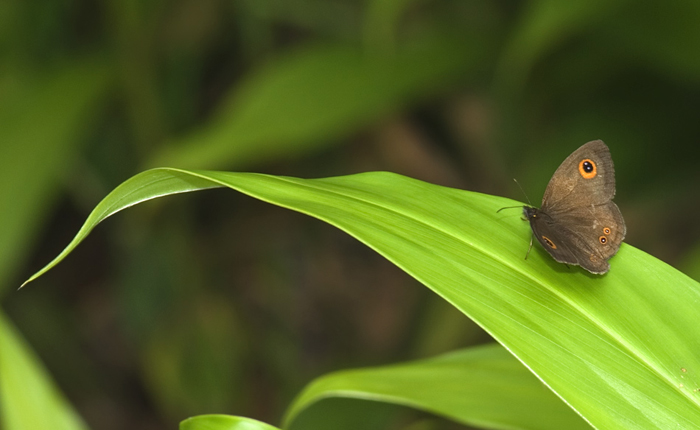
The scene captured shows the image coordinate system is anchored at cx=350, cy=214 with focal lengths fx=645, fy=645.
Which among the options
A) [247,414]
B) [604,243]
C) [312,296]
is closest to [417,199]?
[604,243]

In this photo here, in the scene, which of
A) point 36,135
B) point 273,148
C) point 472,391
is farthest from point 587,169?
point 36,135

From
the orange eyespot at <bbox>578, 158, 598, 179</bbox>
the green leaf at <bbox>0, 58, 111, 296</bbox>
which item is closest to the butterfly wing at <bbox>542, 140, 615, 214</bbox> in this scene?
the orange eyespot at <bbox>578, 158, 598, 179</bbox>

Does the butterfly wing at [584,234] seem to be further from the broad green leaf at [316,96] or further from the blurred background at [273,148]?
the broad green leaf at [316,96]

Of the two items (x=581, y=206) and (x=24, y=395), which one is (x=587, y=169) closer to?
(x=581, y=206)

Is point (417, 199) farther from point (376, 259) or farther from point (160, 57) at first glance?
point (376, 259)

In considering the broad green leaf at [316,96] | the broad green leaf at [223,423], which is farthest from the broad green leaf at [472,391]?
the broad green leaf at [316,96]

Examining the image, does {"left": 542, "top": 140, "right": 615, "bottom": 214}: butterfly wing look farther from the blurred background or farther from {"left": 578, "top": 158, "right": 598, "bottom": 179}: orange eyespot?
the blurred background

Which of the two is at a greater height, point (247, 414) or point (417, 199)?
point (417, 199)
